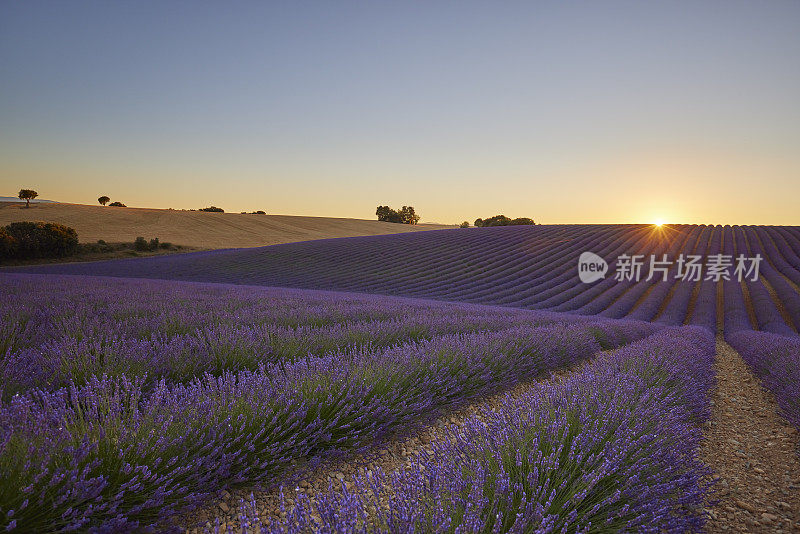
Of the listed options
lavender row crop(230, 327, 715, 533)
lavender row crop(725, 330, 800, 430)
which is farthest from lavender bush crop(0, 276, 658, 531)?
lavender row crop(725, 330, 800, 430)

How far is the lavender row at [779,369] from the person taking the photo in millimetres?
3791

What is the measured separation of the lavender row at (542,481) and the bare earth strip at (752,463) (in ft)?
0.77

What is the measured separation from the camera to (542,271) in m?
18.4

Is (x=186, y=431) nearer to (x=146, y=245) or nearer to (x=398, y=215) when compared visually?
(x=146, y=245)

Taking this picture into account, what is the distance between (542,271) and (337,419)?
17.8 meters

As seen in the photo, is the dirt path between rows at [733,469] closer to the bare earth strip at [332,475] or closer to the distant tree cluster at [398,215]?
the bare earth strip at [332,475]

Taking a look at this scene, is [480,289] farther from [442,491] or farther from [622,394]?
[442,491]

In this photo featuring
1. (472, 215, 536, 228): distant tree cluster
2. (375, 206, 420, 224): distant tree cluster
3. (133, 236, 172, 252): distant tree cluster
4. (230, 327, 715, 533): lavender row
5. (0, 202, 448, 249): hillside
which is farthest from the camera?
(375, 206, 420, 224): distant tree cluster

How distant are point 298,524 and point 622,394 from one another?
230 centimetres

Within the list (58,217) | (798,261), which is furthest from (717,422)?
(58,217)

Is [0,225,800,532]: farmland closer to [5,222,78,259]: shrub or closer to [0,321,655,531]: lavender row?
[0,321,655,531]: lavender row

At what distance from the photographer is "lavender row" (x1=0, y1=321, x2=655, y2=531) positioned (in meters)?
1.36

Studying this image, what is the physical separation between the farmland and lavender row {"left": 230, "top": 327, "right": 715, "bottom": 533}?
0.01 m

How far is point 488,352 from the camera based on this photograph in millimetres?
3914
